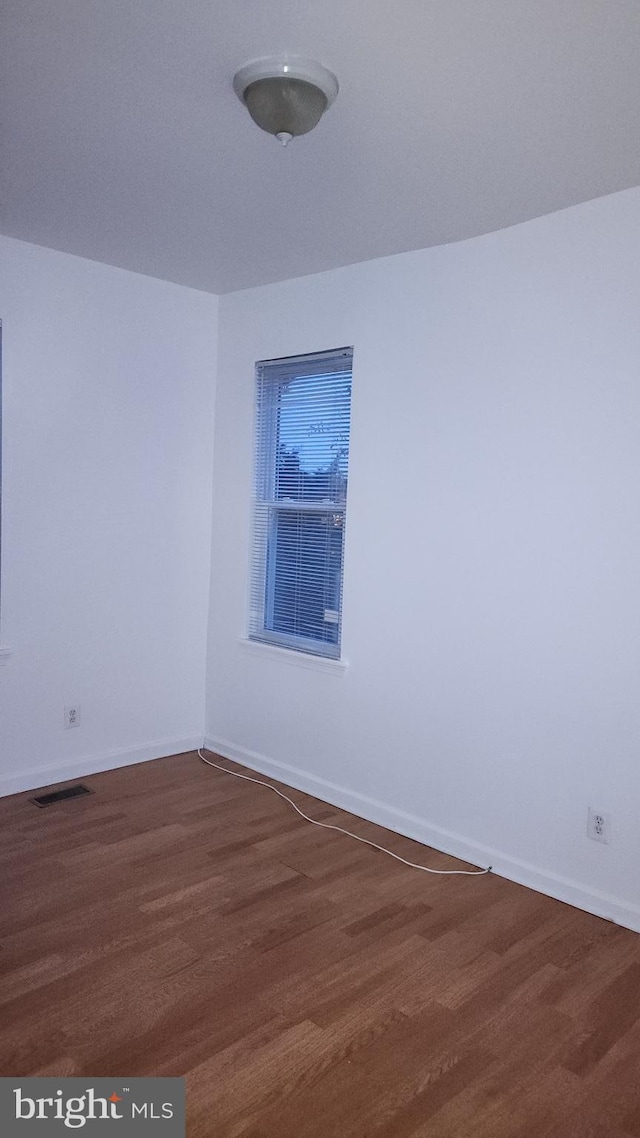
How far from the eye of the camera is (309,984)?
2359 mm

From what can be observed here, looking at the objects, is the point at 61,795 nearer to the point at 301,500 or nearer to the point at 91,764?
the point at 91,764

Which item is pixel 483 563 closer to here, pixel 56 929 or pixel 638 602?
pixel 638 602

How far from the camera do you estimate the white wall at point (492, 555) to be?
2760 mm

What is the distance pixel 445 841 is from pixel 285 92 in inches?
109

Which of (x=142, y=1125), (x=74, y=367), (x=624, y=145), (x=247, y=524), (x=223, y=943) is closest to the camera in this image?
(x=142, y=1125)

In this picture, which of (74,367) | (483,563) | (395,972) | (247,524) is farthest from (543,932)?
(74,367)

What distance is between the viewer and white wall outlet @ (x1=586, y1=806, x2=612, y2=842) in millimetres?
2787

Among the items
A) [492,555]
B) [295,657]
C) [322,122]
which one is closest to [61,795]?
[295,657]

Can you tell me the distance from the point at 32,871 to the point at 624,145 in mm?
3216

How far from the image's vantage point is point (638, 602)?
2.69m

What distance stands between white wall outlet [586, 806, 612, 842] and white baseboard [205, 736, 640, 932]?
20 centimetres

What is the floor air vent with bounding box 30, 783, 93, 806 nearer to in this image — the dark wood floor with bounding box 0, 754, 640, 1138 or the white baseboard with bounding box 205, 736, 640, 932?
the dark wood floor with bounding box 0, 754, 640, 1138

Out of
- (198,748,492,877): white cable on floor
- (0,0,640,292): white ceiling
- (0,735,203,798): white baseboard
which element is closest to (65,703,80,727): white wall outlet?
(0,735,203,798): white baseboard

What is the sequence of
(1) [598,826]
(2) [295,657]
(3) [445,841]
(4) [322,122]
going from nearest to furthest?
(4) [322,122] → (1) [598,826] → (3) [445,841] → (2) [295,657]
